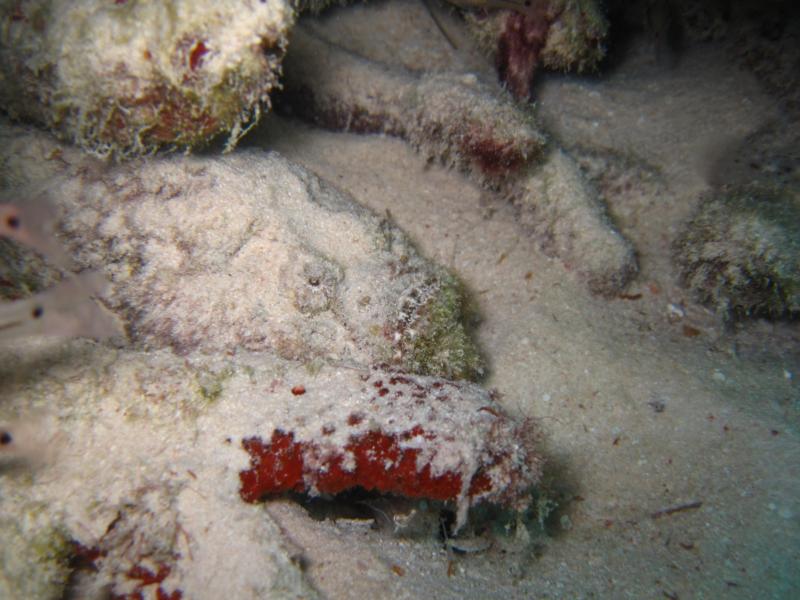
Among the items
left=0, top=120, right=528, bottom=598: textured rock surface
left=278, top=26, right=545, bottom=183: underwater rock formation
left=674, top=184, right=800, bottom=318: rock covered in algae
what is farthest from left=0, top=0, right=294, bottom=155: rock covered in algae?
left=674, top=184, right=800, bottom=318: rock covered in algae

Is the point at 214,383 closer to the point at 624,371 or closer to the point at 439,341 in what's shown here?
the point at 439,341

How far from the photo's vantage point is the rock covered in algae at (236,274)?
278cm

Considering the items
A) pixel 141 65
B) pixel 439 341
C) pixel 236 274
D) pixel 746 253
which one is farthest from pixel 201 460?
pixel 746 253

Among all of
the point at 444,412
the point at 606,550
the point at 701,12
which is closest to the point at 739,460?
the point at 606,550

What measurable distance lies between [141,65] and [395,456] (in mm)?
2406

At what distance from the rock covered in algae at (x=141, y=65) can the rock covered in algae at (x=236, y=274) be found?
29cm

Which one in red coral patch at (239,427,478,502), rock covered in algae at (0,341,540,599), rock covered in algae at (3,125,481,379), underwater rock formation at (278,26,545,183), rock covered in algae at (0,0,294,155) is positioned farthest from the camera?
underwater rock formation at (278,26,545,183)

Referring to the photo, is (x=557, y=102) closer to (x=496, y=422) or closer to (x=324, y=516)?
(x=496, y=422)

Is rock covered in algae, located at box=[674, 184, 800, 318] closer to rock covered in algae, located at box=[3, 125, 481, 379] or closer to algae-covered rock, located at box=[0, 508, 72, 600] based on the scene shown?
rock covered in algae, located at box=[3, 125, 481, 379]

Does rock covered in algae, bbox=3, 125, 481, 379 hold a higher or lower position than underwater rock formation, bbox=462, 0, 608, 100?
lower

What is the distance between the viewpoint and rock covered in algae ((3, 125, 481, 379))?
9.12 feet

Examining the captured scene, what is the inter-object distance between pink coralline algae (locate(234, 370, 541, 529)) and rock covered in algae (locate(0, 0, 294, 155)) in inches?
67.9

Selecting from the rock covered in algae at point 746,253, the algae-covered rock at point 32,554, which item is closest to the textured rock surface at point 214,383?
the algae-covered rock at point 32,554

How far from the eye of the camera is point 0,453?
2.05m
